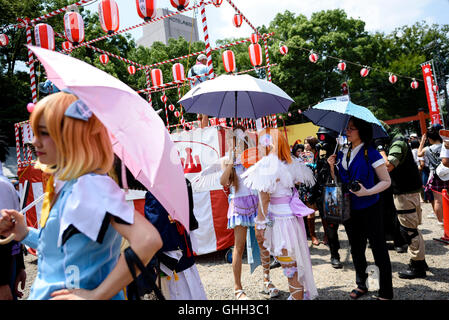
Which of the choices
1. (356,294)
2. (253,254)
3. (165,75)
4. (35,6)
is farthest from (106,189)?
(165,75)

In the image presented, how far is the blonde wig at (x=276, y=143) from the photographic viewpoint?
2979 millimetres

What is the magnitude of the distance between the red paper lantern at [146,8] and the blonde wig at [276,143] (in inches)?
193

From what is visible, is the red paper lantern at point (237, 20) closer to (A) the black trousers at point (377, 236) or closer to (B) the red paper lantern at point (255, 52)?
(B) the red paper lantern at point (255, 52)

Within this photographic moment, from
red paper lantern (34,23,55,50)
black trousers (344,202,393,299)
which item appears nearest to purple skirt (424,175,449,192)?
black trousers (344,202,393,299)

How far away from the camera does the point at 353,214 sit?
127 inches

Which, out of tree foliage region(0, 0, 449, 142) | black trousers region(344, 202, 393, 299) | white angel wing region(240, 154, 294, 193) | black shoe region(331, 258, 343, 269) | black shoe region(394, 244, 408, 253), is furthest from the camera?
tree foliage region(0, 0, 449, 142)

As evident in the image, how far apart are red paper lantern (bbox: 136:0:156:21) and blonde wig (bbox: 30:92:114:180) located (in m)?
6.10

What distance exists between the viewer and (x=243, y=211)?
3457mm

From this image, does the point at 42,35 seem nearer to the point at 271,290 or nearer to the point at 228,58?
the point at 228,58

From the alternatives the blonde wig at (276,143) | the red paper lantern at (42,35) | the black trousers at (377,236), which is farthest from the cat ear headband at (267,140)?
the red paper lantern at (42,35)

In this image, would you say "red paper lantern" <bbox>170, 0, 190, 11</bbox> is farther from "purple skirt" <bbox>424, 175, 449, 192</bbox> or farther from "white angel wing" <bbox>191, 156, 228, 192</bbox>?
"purple skirt" <bbox>424, 175, 449, 192</bbox>

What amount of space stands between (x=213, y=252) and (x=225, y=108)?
288 cm

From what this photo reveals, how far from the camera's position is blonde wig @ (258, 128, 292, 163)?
2.98 m

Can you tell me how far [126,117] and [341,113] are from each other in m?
3.10
